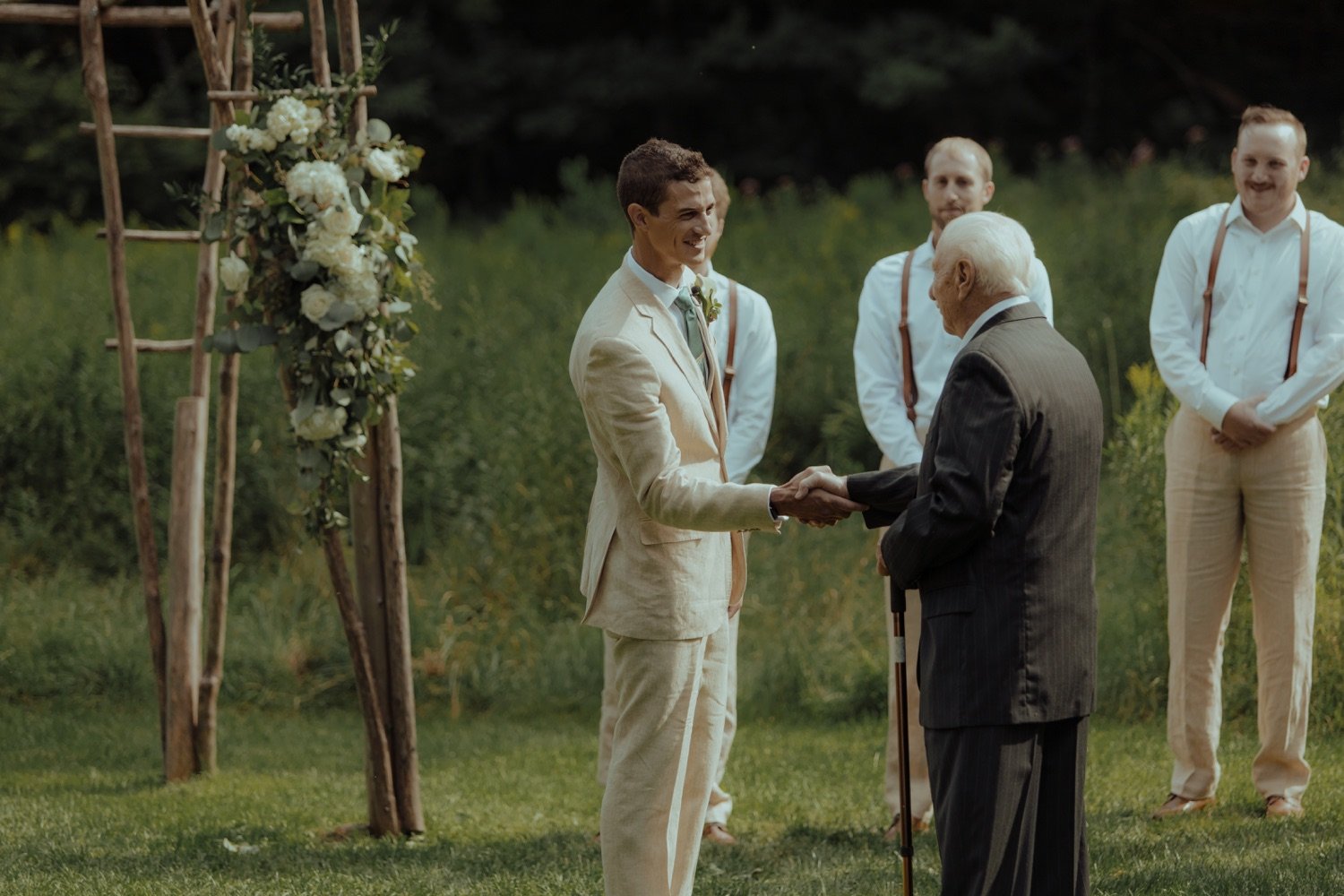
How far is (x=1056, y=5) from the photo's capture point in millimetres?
19891

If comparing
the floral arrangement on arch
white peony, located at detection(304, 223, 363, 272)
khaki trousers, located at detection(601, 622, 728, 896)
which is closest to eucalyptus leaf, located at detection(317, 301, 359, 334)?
the floral arrangement on arch

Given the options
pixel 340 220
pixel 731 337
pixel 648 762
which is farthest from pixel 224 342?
pixel 648 762

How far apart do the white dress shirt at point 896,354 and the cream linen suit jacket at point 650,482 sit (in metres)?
1.47

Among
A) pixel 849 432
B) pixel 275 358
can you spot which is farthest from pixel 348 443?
pixel 849 432

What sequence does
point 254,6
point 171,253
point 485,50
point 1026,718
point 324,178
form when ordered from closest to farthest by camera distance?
point 1026,718, point 324,178, point 254,6, point 171,253, point 485,50

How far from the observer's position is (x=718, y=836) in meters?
5.71

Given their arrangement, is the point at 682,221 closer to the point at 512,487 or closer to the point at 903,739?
the point at 903,739

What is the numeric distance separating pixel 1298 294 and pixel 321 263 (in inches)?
131

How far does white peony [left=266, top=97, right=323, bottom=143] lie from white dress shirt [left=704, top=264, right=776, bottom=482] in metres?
1.47

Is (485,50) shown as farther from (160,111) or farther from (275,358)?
(275,358)

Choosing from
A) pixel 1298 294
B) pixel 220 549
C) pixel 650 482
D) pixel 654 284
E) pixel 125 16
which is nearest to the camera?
pixel 650 482

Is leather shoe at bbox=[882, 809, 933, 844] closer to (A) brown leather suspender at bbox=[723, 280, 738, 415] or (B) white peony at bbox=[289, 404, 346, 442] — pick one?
(A) brown leather suspender at bbox=[723, 280, 738, 415]

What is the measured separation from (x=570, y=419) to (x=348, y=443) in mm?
4000

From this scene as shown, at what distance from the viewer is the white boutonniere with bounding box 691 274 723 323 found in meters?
4.39
